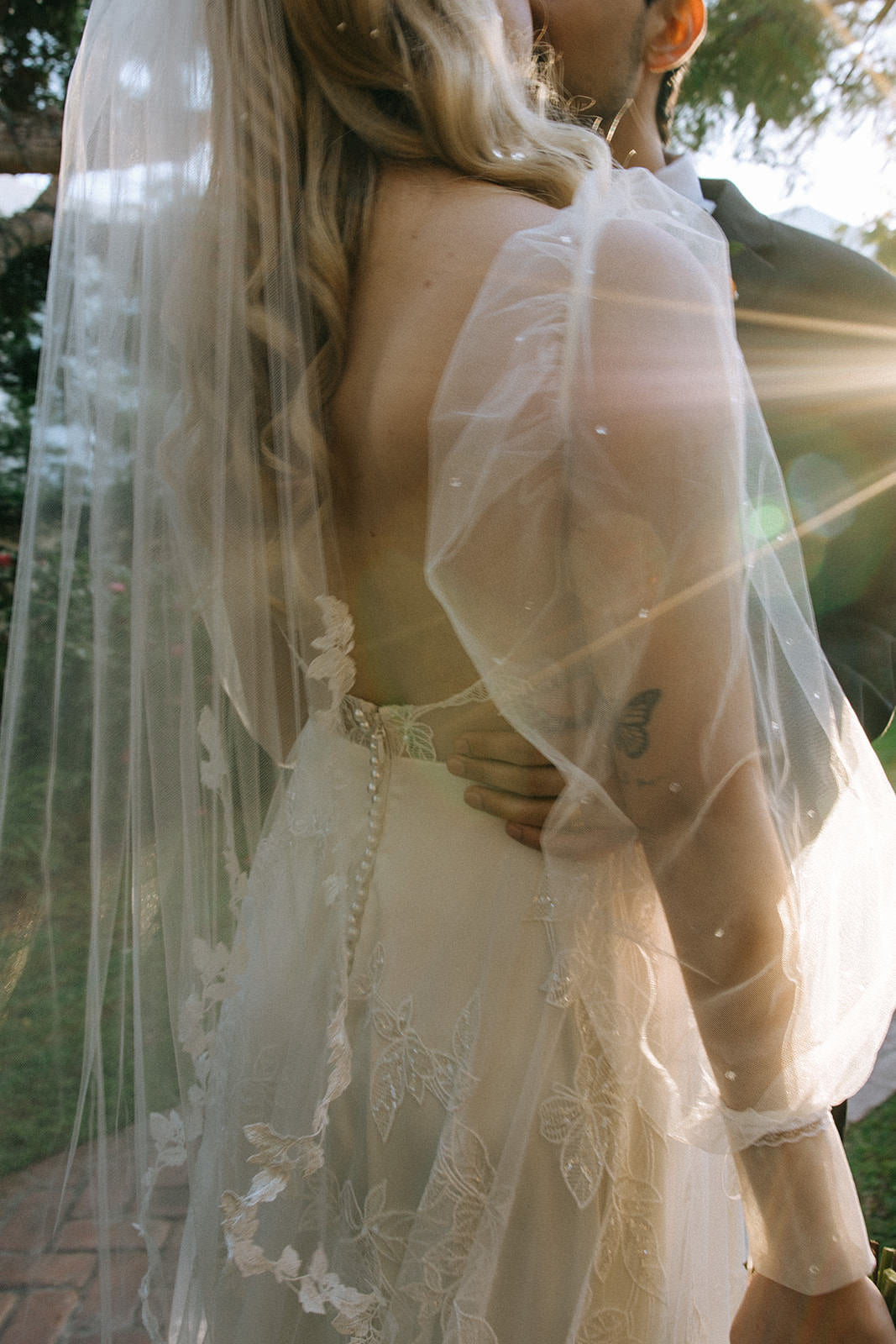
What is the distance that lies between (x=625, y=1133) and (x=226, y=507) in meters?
0.81

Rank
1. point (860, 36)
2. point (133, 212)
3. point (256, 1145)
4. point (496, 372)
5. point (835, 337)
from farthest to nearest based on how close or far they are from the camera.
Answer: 1. point (860, 36)
2. point (835, 337)
3. point (133, 212)
4. point (256, 1145)
5. point (496, 372)

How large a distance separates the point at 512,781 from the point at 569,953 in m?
0.18

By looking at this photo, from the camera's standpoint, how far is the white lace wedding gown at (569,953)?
81 centimetres

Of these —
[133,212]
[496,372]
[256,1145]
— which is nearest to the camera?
[496,372]

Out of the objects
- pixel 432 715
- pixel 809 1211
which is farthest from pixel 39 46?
pixel 809 1211

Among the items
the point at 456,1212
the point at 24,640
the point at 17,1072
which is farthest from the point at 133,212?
the point at 456,1212

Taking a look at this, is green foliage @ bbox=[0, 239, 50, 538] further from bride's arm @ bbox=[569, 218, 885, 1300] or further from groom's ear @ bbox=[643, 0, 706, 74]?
bride's arm @ bbox=[569, 218, 885, 1300]

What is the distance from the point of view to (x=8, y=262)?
3.40 m

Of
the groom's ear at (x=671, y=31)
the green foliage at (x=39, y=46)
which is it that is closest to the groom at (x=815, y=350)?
the groom's ear at (x=671, y=31)

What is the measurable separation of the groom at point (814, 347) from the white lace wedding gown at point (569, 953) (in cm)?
117

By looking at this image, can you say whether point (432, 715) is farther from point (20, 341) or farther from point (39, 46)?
point (39, 46)

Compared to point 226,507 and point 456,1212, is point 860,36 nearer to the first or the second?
point 226,507

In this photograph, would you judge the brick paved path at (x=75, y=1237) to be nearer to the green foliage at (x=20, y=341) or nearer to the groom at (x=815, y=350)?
the groom at (x=815, y=350)

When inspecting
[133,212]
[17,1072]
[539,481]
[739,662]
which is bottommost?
[17,1072]
